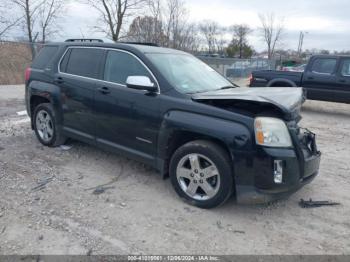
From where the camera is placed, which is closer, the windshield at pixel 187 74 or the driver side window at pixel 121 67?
the windshield at pixel 187 74

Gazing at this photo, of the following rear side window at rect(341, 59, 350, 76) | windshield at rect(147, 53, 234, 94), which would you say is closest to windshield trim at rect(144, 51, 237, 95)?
windshield at rect(147, 53, 234, 94)

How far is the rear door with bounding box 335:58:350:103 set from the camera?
1026 cm

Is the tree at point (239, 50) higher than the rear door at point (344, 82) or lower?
higher

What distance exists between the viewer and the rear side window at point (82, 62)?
4.87 metres

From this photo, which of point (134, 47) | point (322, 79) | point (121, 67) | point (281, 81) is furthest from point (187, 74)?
point (322, 79)

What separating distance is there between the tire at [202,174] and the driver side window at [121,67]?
3.85 ft

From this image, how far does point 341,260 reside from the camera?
301 cm

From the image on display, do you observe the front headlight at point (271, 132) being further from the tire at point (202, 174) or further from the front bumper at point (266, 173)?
the tire at point (202, 174)

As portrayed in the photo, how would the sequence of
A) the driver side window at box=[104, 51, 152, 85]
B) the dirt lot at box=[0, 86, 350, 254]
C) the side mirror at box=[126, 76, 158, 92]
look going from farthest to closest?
the driver side window at box=[104, 51, 152, 85] < the side mirror at box=[126, 76, 158, 92] < the dirt lot at box=[0, 86, 350, 254]

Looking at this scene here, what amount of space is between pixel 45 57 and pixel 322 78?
8.48 meters

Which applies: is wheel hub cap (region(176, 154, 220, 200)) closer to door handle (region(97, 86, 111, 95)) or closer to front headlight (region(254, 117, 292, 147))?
front headlight (region(254, 117, 292, 147))

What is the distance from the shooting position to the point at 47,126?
573 cm

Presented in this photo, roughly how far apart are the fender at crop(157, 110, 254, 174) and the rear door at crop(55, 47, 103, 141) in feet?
4.40

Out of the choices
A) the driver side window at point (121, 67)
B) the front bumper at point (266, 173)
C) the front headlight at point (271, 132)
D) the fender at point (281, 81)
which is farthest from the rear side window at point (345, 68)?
the driver side window at point (121, 67)
